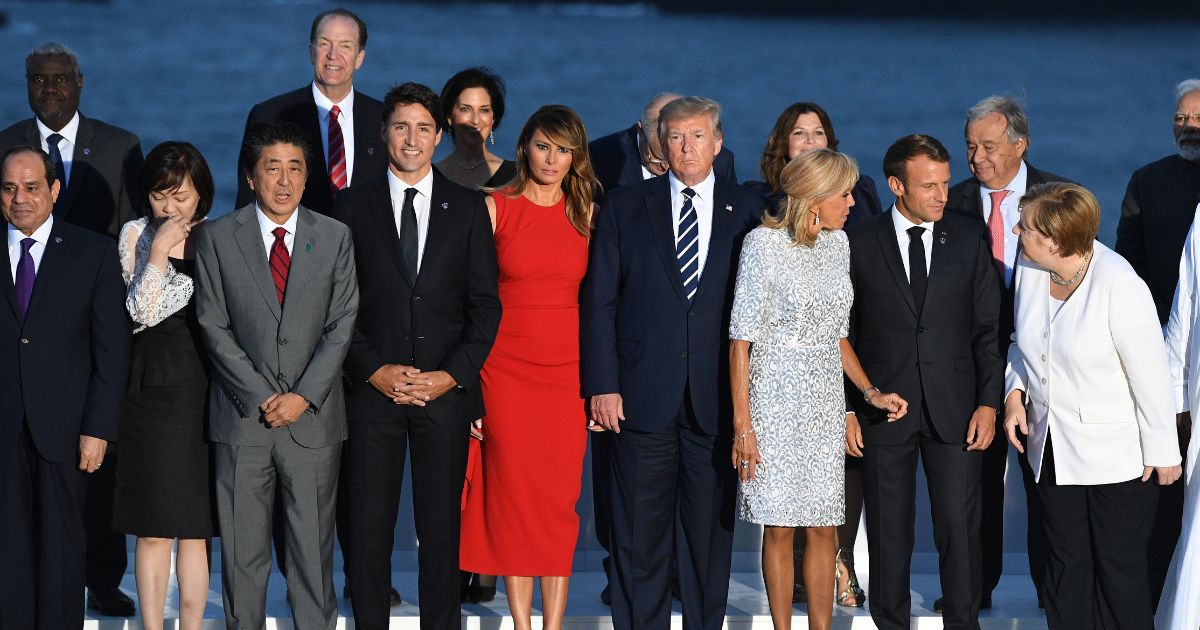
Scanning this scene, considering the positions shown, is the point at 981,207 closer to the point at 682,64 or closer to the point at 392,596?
the point at 392,596

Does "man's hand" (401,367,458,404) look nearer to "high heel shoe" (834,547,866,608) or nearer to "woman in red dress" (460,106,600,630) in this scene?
"woman in red dress" (460,106,600,630)

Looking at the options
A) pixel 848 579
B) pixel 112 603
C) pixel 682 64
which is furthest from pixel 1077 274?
pixel 682 64

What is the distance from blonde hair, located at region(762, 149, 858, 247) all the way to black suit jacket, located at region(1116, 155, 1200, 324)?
4.44ft

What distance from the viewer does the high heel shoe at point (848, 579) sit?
4473 mm

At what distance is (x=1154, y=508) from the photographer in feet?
12.4

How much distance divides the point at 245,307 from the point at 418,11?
146 feet

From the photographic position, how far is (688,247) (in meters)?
3.86

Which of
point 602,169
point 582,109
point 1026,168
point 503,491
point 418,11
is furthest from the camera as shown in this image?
point 418,11

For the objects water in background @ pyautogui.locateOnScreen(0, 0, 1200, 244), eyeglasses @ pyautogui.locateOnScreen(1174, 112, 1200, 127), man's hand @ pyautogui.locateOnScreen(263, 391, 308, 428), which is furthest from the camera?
water in background @ pyautogui.locateOnScreen(0, 0, 1200, 244)

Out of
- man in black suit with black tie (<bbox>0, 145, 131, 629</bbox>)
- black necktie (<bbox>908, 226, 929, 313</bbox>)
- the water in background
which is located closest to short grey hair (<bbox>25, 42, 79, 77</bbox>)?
man in black suit with black tie (<bbox>0, 145, 131, 629</bbox>)

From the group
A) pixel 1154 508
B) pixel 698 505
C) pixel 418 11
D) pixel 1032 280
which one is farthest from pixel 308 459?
pixel 418 11

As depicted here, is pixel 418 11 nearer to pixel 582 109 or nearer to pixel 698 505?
pixel 582 109

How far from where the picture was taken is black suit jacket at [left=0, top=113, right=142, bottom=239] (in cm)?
448

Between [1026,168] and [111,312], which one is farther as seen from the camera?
[1026,168]
